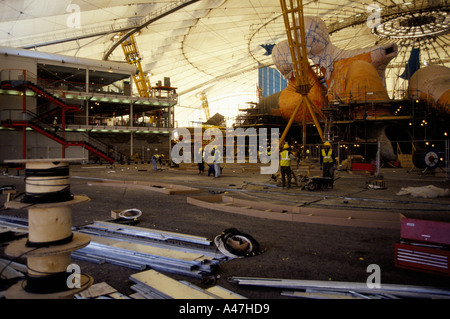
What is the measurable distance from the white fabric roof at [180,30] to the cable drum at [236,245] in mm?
29753

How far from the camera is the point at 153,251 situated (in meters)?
4.64

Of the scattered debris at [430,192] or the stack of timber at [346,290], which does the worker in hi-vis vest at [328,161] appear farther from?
the stack of timber at [346,290]

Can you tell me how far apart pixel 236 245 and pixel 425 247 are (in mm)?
2590

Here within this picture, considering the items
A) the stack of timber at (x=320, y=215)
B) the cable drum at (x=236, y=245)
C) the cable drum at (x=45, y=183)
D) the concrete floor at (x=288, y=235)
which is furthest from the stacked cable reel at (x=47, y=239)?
the stack of timber at (x=320, y=215)

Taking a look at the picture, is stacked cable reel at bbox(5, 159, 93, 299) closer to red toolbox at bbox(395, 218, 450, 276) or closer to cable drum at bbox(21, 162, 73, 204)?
cable drum at bbox(21, 162, 73, 204)

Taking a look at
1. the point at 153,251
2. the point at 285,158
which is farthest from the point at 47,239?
the point at 285,158

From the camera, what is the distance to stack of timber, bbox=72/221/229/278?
414 cm

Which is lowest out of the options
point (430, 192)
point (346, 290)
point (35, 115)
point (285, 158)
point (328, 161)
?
point (346, 290)

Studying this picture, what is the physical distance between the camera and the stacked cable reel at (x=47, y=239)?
8.84 ft

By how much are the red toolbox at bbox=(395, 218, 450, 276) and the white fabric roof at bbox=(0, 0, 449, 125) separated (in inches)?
1241

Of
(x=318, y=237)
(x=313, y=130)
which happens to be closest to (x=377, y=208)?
(x=318, y=237)

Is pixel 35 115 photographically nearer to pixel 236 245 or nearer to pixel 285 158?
pixel 285 158
